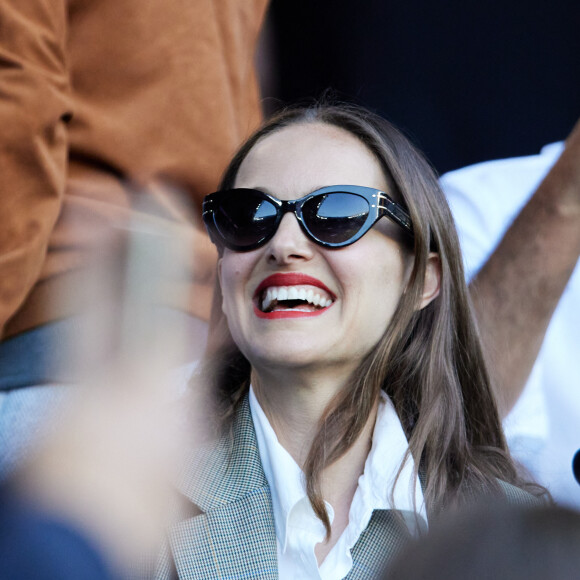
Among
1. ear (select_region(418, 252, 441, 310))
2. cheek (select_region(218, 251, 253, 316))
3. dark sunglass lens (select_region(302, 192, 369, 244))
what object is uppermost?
dark sunglass lens (select_region(302, 192, 369, 244))

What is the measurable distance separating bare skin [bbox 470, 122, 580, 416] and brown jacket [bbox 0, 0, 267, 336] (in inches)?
30.7

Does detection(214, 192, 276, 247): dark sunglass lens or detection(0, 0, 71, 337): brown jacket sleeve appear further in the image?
detection(0, 0, 71, 337): brown jacket sleeve

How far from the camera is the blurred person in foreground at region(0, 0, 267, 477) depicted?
1.83 metres

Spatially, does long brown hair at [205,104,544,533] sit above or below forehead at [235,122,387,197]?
below

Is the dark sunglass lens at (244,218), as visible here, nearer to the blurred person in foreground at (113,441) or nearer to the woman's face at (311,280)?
the woman's face at (311,280)

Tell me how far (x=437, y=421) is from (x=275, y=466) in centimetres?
35

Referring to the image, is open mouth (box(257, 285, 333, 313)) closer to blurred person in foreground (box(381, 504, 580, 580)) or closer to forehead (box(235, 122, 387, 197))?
forehead (box(235, 122, 387, 197))

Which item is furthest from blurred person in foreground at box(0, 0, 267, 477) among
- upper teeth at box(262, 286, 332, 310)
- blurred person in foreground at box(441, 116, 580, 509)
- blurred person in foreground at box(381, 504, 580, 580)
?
blurred person in foreground at box(381, 504, 580, 580)

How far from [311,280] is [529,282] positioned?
98 cm

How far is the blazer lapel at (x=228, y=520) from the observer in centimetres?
150

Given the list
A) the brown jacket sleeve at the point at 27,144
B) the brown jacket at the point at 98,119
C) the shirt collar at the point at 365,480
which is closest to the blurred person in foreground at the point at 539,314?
the shirt collar at the point at 365,480

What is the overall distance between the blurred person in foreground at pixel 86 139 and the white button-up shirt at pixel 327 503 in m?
0.47

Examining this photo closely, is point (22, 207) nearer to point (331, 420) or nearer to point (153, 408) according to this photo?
point (153, 408)

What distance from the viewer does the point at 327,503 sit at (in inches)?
62.8
